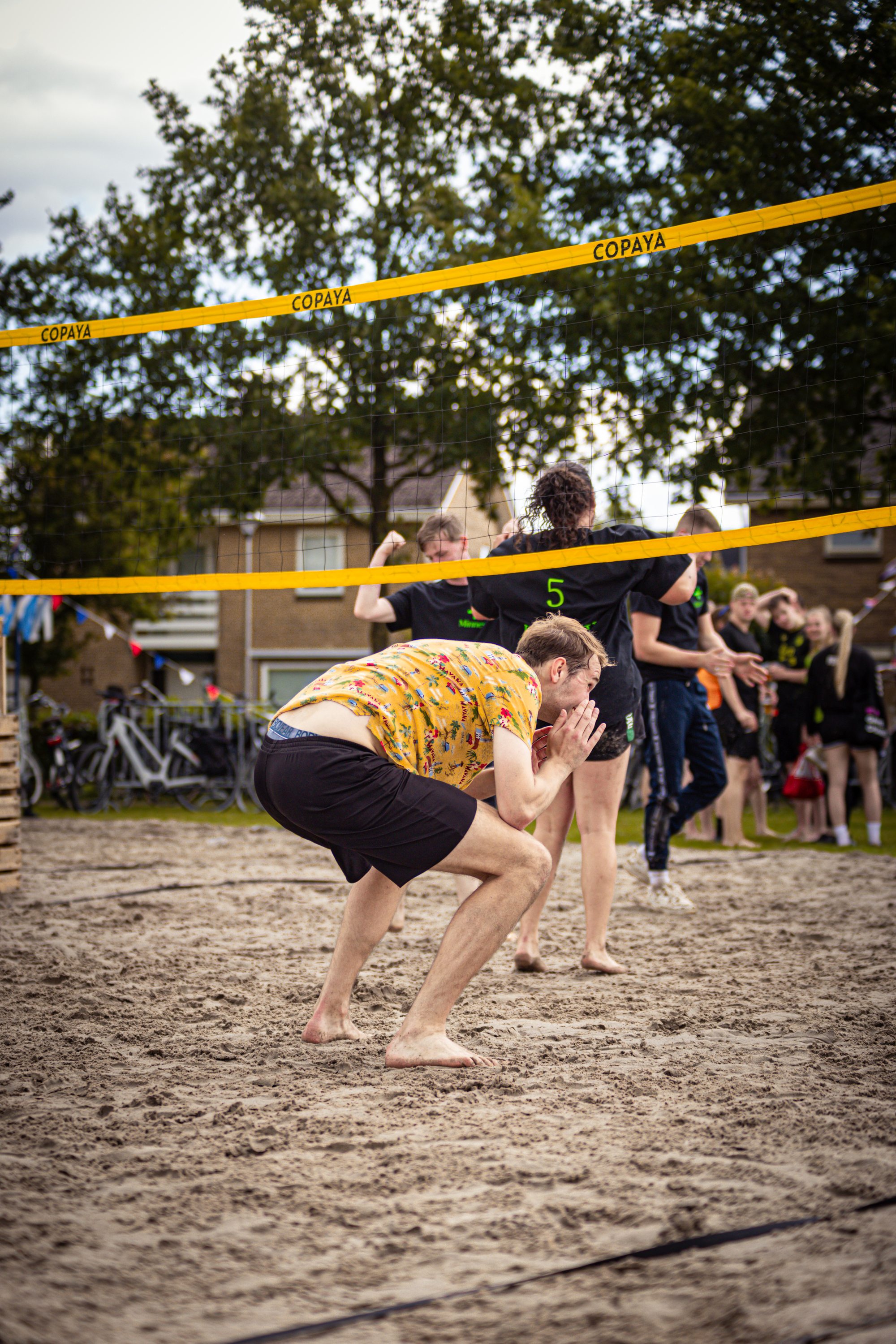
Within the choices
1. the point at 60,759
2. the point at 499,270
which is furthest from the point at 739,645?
the point at 60,759

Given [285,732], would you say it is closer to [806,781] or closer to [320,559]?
[806,781]

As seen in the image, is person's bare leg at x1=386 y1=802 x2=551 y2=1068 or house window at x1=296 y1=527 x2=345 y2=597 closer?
person's bare leg at x1=386 y1=802 x2=551 y2=1068

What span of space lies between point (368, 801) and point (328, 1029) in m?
0.91

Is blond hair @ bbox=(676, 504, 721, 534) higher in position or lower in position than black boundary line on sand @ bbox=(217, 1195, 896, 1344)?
higher

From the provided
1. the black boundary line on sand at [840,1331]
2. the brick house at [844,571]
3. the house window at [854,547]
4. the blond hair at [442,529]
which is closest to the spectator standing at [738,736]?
the blond hair at [442,529]

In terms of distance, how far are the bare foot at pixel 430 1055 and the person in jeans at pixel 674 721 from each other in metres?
2.61

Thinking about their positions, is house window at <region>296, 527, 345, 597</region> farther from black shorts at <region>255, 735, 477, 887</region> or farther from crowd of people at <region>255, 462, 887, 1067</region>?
black shorts at <region>255, 735, 477, 887</region>

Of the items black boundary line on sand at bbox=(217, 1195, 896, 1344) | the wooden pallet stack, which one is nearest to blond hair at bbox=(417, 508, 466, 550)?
the wooden pallet stack

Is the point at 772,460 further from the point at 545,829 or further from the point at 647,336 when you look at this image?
the point at 545,829

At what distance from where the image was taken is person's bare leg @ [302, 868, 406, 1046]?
130 inches

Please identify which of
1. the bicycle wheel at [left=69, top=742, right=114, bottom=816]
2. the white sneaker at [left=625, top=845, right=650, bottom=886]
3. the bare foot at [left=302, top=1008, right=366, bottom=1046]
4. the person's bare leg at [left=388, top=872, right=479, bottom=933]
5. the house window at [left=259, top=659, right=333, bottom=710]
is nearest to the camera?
the bare foot at [left=302, top=1008, right=366, bottom=1046]

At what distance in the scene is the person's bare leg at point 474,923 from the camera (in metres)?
2.99

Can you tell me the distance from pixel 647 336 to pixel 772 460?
198cm

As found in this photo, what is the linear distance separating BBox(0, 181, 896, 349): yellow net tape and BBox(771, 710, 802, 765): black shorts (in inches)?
199
